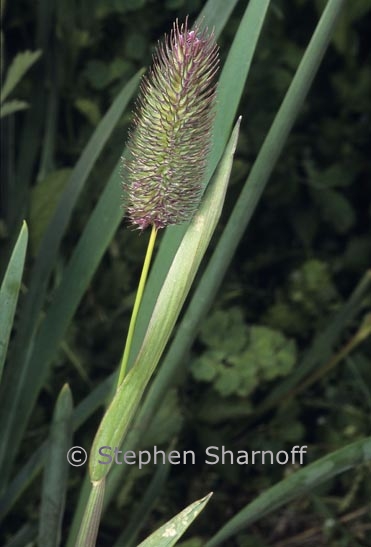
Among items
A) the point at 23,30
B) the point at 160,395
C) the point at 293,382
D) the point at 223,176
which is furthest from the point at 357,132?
the point at 223,176

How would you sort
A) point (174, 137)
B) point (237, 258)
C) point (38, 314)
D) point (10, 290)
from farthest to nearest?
point (237, 258) → point (38, 314) → point (10, 290) → point (174, 137)

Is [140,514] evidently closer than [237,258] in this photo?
Yes

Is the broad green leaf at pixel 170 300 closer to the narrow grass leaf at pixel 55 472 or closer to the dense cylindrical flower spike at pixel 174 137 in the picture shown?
the dense cylindrical flower spike at pixel 174 137

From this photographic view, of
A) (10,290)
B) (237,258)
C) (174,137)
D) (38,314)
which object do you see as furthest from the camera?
(237,258)

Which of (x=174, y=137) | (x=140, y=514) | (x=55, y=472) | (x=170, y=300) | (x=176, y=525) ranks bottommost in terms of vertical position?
(x=140, y=514)

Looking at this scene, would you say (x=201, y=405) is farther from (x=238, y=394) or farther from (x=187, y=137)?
(x=187, y=137)

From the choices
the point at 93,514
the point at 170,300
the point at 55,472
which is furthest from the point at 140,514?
the point at 170,300

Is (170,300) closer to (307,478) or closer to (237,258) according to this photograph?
(307,478)
